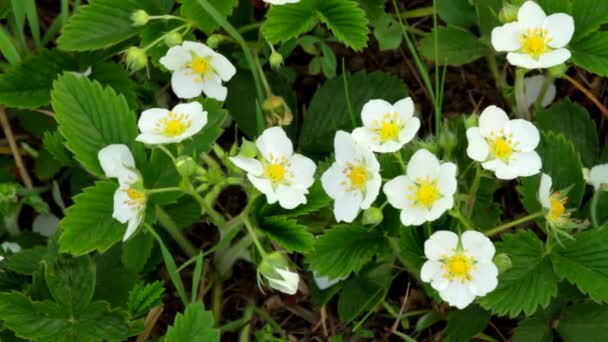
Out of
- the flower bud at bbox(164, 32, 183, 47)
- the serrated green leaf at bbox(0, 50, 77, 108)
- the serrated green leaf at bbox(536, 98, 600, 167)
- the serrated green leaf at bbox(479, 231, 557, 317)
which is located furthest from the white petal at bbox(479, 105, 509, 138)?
the serrated green leaf at bbox(0, 50, 77, 108)

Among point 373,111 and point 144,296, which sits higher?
point 373,111

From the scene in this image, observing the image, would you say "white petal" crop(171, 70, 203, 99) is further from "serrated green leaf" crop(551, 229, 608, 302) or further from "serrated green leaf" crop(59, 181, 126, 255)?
"serrated green leaf" crop(551, 229, 608, 302)

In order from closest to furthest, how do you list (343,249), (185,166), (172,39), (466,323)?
(185,166) → (343,249) → (172,39) → (466,323)

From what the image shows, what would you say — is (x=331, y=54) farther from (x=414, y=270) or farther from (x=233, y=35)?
(x=414, y=270)

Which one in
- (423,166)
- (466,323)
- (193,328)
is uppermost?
(423,166)

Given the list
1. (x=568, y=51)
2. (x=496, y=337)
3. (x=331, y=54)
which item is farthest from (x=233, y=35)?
(x=496, y=337)

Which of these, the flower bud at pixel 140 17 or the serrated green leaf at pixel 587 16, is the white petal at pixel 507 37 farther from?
the flower bud at pixel 140 17

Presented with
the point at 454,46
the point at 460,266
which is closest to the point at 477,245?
the point at 460,266

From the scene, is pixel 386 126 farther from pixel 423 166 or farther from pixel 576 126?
pixel 576 126
